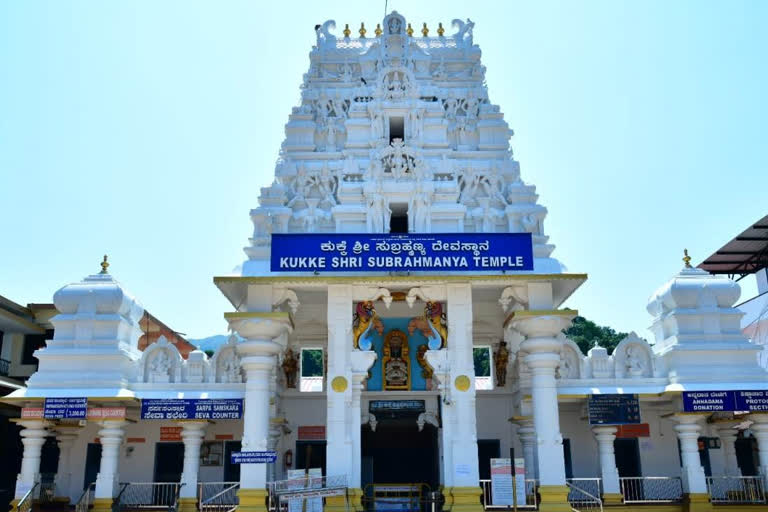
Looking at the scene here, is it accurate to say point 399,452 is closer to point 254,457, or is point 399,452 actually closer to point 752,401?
point 254,457

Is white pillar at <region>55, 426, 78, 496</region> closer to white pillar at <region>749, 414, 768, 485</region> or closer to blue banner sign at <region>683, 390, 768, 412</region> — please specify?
blue banner sign at <region>683, 390, 768, 412</region>

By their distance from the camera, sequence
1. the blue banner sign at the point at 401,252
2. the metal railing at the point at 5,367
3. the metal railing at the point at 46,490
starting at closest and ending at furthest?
1. the blue banner sign at the point at 401,252
2. the metal railing at the point at 46,490
3. the metal railing at the point at 5,367

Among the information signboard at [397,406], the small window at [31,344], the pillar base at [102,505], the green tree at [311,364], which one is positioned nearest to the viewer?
the pillar base at [102,505]

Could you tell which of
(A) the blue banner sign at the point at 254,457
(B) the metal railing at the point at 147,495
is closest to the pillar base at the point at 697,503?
(A) the blue banner sign at the point at 254,457

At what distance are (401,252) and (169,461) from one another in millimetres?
9721

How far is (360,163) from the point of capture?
1928 centimetres

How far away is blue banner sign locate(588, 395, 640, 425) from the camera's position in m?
17.8

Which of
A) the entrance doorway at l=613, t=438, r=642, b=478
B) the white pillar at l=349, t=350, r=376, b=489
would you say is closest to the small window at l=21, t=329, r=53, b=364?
the white pillar at l=349, t=350, r=376, b=489

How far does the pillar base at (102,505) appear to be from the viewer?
55.3ft

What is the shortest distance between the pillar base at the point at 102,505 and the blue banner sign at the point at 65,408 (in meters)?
2.09

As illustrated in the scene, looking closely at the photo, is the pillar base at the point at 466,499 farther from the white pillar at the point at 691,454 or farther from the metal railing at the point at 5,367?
the metal railing at the point at 5,367

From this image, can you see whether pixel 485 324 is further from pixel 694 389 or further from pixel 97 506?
pixel 97 506

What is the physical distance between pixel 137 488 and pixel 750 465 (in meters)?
18.8

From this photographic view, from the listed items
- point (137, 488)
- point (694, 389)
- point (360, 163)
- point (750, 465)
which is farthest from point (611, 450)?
point (137, 488)
